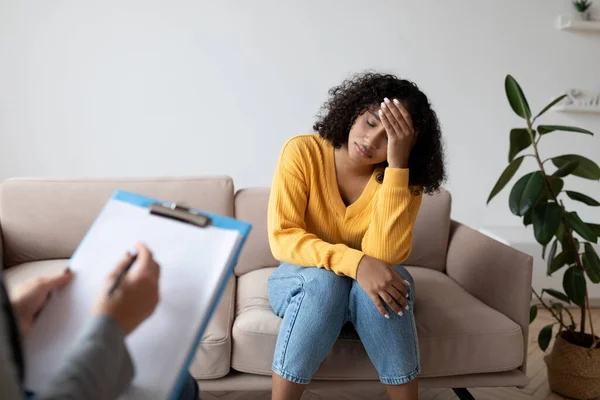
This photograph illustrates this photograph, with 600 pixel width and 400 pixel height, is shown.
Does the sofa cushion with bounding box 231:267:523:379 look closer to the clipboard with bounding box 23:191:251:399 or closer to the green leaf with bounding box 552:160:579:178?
the green leaf with bounding box 552:160:579:178

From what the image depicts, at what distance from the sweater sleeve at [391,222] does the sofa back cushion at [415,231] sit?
497 mm

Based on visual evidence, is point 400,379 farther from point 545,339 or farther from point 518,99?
point 518,99

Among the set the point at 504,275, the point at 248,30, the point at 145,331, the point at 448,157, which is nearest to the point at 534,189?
the point at 504,275

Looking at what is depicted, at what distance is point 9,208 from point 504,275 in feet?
5.48

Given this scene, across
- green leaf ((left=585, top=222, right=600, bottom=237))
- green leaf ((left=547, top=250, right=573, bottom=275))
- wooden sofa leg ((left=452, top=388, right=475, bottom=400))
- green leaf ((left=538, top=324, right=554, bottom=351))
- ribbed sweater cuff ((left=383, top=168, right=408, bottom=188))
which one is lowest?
wooden sofa leg ((left=452, top=388, right=475, bottom=400))

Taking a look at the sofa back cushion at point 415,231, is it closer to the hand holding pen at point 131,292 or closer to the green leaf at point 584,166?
the green leaf at point 584,166

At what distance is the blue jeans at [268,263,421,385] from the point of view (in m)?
1.33

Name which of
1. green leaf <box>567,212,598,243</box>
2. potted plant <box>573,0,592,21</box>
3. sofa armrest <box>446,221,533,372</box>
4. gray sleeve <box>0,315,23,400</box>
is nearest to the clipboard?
gray sleeve <box>0,315,23,400</box>

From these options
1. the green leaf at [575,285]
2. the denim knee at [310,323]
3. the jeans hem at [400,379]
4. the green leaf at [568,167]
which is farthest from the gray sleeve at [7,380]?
the green leaf at [575,285]

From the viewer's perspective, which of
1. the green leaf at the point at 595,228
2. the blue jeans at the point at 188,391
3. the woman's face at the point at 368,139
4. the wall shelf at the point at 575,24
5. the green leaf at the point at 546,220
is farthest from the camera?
the wall shelf at the point at 575,24

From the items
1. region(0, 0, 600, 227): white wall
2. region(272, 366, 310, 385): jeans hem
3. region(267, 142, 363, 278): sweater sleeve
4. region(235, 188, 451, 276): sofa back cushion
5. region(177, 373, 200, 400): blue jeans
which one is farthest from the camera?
region(0, 0, 600, 227): white wall

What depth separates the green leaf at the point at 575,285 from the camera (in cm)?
183

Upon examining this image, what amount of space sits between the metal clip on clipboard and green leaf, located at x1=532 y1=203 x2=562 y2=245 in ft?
4.40

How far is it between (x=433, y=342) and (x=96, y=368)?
3.79 feet
